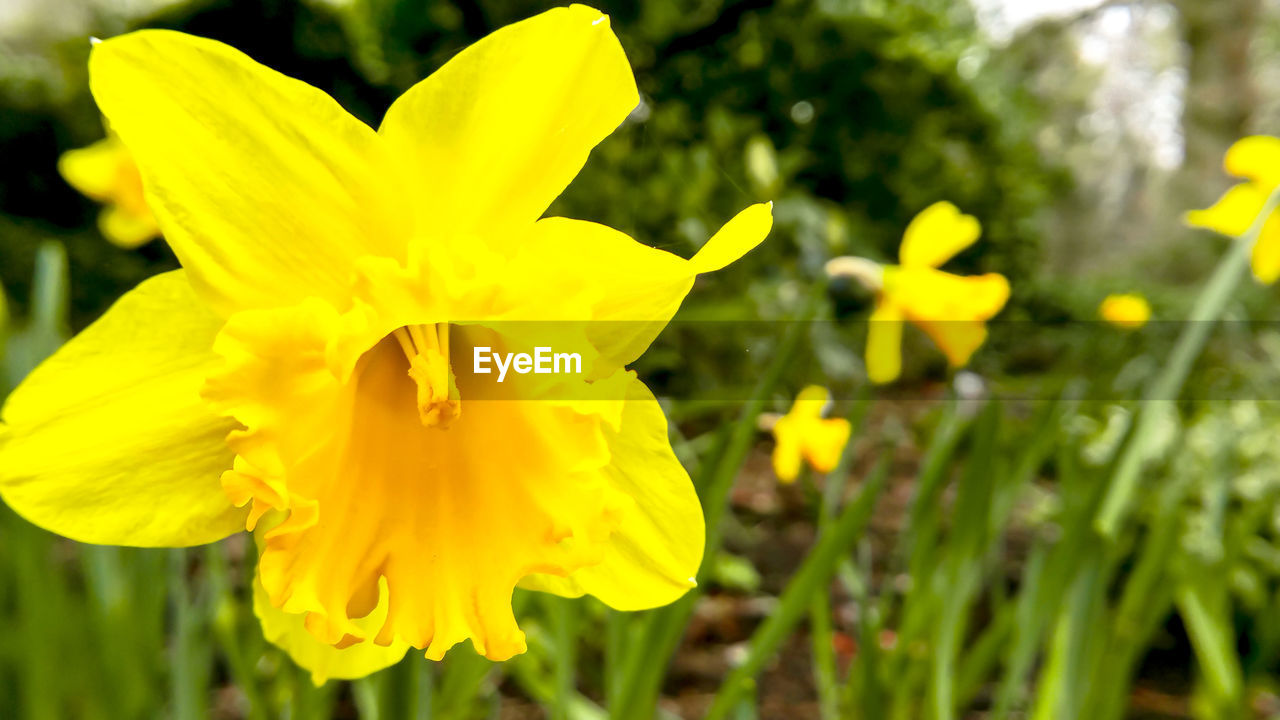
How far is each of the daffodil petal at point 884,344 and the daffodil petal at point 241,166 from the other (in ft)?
1.39

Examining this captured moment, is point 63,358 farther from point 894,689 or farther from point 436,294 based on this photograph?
point 894,689

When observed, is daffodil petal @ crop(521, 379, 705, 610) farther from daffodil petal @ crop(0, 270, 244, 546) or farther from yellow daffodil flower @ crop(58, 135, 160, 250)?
yellow daffodil flower @ crop(58, 135, 160, 250)

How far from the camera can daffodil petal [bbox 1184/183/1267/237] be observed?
0.61m

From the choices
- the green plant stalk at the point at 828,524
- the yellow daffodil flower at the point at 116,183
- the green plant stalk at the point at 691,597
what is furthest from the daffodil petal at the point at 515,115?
the yellow daffodil flower at the point at 116,183

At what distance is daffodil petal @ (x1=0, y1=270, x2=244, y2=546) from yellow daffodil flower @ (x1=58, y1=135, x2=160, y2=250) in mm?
702

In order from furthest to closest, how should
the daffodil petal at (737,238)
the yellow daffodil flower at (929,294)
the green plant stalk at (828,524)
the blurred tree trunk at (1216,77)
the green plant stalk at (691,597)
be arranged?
the blurred tree trunk at (1216,77), the green plant stalk at (828,524), the yellow daffodil flower at (929,294), the green plant stalk at (691,597), the daffodil petal at (737,238)

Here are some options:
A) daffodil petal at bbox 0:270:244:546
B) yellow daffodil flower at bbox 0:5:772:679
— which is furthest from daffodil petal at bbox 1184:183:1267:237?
daffodil petal at bbox 0:270:244:546

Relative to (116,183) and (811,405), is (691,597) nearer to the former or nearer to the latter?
(811,405)

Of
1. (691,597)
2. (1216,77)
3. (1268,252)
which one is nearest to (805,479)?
(691,597)

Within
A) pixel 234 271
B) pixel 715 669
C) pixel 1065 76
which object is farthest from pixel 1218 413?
pixel 1065 76

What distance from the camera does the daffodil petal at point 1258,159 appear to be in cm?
58

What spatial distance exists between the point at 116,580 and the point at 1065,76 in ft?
18.6

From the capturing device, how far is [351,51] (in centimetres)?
104

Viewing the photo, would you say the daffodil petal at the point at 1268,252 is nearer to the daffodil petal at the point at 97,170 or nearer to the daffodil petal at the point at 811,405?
the daffodil petal at the point at 811,405
